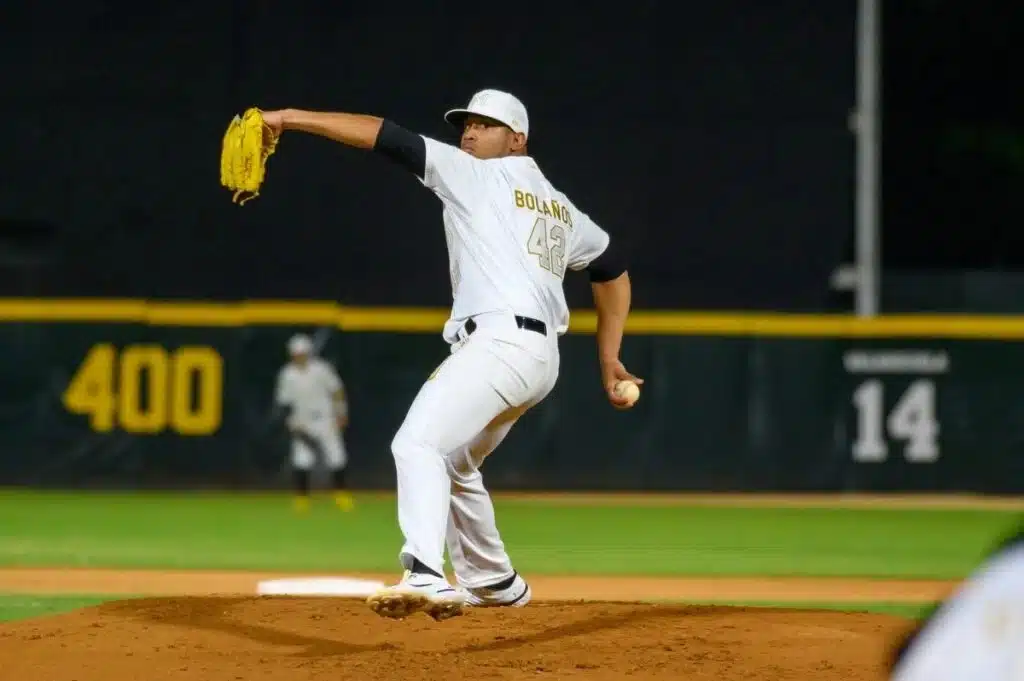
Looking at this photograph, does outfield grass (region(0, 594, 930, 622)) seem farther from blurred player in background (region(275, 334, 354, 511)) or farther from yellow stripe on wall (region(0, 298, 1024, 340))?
yellow stripe on wall (region(0, 298, 1024, 340))

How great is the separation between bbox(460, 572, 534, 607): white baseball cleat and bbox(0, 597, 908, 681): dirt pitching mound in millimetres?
95

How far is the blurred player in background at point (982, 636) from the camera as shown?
1.52 meters

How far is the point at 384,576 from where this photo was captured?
8.09m

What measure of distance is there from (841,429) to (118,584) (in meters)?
8.26

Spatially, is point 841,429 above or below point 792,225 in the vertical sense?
below

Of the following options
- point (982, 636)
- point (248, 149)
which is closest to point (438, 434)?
point (248, 149)

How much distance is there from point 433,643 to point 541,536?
20.0 ft

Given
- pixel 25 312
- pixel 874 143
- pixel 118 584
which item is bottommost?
pixel 118 584

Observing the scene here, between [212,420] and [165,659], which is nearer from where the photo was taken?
[165,659]

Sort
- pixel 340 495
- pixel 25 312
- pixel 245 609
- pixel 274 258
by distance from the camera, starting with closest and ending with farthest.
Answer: pixel 245 609
pixel 340 495
pixel 25 312
pixel 274 258

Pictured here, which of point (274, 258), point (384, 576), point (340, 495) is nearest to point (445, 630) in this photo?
point (384, 576)

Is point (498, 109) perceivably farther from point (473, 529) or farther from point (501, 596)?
point (501, 596)

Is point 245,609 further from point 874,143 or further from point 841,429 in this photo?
point 874,143

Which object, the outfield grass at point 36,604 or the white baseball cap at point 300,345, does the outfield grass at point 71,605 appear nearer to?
the outfield grass at point 36,604
